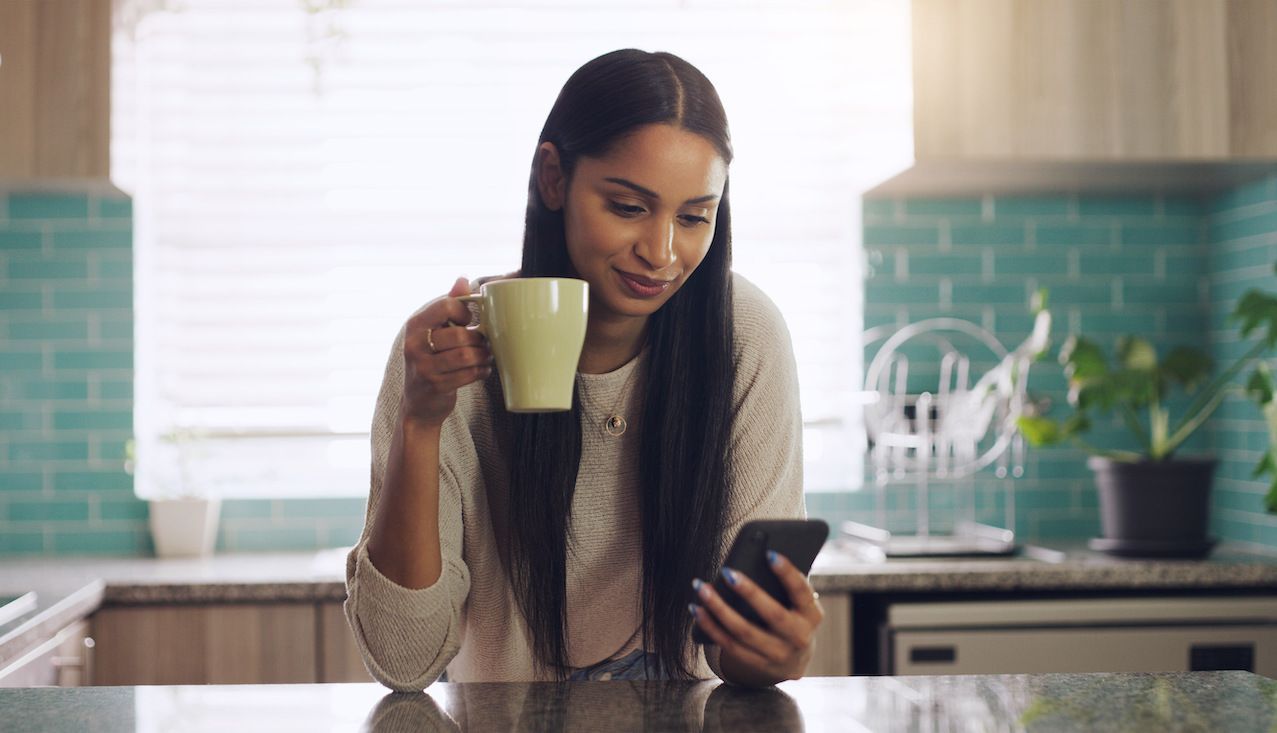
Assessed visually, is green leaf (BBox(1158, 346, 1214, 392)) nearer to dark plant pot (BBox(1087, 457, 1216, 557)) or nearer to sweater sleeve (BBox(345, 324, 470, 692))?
dark plant pot (BBox(1087, 457, 1216, 557))

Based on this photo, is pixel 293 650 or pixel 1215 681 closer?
pixel 1215 681

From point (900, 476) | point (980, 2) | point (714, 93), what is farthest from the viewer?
point (900, 476)

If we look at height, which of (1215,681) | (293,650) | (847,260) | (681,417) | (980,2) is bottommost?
(293,650)

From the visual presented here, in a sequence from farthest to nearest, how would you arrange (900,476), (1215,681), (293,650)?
(900,476) < (293,650) < (1215,681)

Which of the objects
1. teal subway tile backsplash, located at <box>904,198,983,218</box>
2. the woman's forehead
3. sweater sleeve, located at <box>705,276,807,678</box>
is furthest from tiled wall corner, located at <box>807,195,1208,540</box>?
the woman's forehead

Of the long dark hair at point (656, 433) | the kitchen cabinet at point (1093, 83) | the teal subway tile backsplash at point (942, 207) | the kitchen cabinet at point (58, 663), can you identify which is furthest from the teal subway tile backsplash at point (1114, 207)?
→ the kitchen cabinet at point (58, 663)

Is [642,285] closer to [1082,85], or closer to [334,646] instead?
[334,646]

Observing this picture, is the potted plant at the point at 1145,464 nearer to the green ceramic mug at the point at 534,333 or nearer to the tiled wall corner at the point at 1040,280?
the tiled wall corner at the point at 1040,280

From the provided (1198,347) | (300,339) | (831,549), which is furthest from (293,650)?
(1198,347)

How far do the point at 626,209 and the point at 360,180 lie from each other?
1.91m

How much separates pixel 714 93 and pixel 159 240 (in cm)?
208


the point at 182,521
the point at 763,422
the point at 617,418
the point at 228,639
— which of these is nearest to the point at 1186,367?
the point at 763,422

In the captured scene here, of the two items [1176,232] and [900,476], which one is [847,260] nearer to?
[900,476]

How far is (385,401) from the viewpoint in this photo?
1.39m
